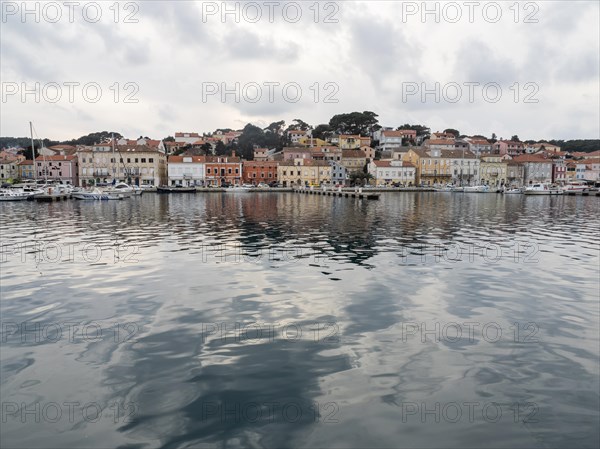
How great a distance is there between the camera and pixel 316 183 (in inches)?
4412

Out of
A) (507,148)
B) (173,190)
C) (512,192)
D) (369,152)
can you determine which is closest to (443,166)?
(369,152)

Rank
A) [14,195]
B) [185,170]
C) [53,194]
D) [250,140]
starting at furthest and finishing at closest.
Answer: [250,140], [185,170], [53,194], [14,195]

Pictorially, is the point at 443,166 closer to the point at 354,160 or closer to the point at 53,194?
the point at 354,160

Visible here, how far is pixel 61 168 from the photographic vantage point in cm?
10775

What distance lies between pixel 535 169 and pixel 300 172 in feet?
219

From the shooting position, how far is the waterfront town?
342 ft

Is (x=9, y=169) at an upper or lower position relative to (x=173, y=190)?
upper

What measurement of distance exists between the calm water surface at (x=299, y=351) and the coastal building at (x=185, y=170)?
90.9 meters

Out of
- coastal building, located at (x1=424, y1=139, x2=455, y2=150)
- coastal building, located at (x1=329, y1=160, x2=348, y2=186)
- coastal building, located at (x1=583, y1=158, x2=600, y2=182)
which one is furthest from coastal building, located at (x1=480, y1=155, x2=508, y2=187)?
coastal building, located at (x1=329, y1=160, x2=348, y2=186)

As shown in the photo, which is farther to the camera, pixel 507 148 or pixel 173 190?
pixel 507 148

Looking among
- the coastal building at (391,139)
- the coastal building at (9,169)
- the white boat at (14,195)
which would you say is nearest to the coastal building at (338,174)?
the coastal building at (391,139)

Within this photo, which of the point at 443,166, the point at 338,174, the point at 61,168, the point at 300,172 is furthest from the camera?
the point at 338,174

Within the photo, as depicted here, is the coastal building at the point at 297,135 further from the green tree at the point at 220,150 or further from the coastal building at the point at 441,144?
the coastal building at the point at 441,144

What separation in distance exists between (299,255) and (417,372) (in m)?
11.2
